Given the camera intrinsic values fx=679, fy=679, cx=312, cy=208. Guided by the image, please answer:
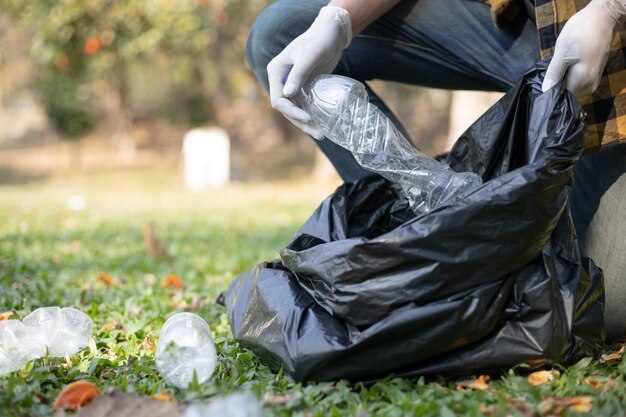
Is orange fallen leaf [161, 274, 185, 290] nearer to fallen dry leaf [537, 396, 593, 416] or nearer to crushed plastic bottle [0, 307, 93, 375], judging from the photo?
crushed plastic bottle [0, 307, 93, 375]

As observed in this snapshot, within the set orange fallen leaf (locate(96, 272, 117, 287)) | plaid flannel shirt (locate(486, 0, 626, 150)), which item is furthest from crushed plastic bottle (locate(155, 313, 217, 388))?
orange fallen leaf (locate(96, 272, 117, 287))

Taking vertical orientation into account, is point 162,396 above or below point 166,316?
above

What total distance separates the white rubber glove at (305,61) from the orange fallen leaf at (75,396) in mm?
960

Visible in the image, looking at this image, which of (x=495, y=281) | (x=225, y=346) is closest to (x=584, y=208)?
(x=495, y=281)

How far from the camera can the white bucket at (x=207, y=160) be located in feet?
37.0

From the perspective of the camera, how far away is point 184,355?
5.40ft

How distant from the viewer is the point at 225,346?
201 centimetres

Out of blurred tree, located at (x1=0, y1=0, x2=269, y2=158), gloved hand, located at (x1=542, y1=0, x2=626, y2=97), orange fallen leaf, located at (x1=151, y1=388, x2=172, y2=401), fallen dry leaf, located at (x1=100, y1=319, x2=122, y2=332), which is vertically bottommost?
fallen dry leaf, located at (x1=100, y1=319, x2=122, y2=332)

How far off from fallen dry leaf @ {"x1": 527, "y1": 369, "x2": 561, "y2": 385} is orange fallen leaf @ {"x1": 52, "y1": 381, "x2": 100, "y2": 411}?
3.32ft

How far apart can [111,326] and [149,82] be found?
18886 mm

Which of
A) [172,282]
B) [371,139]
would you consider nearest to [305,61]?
[371,139]

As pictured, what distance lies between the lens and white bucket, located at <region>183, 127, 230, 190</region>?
37.0ft

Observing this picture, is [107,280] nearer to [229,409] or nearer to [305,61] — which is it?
[305,61]

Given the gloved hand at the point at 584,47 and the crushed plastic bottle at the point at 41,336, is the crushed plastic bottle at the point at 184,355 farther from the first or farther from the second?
the gloved hand at the point at 584,47
